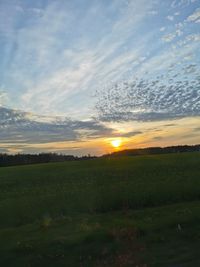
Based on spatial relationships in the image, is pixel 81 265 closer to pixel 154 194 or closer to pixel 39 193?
pixel 154 194

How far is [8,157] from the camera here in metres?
138

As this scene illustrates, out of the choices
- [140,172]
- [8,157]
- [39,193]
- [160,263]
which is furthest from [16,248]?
[8,157]

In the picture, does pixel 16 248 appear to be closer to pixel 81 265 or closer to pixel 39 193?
pixel 81 265

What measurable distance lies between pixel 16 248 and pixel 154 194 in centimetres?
1581

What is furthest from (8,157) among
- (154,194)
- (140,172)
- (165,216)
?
(165,216)

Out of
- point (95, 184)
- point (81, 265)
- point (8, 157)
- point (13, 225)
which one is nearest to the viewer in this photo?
point (81, 265)

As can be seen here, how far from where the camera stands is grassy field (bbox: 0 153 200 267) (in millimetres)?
15695

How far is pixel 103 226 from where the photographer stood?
67.4ft

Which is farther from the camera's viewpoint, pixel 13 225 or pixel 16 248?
pixel 13 225

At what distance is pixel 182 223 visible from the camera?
20.2m

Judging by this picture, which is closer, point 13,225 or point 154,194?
point 13,225

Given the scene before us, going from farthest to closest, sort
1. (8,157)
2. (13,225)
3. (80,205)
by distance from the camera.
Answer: (8,157) → (80,205) → (13,225)

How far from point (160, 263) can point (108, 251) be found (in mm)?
2870

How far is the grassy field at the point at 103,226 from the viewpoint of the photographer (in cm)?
1570
